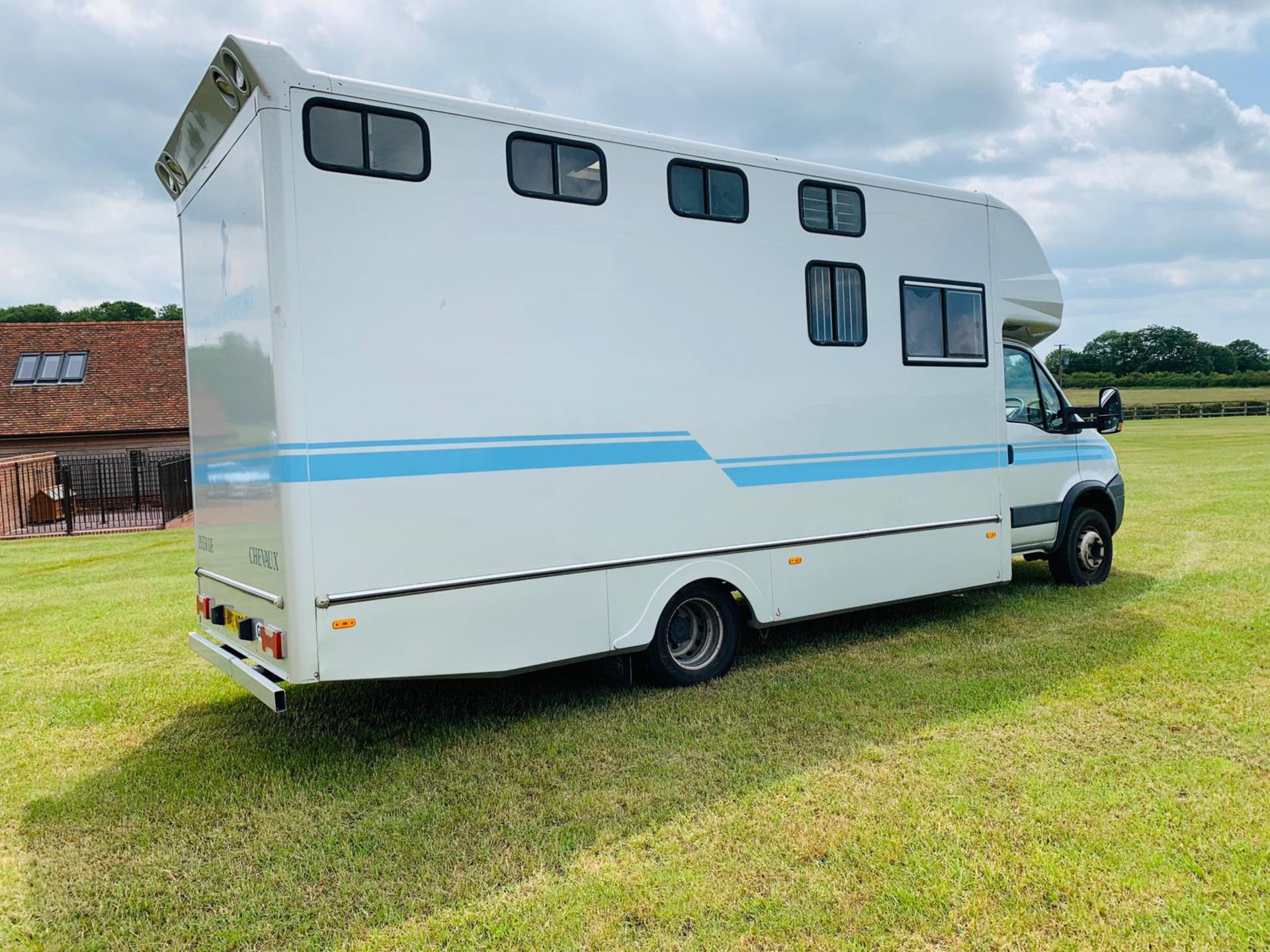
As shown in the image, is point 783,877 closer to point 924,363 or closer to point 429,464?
point 429,464

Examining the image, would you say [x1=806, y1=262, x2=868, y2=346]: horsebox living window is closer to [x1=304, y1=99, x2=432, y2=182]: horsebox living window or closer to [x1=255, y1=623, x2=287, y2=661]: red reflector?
[x1=304, y1=99, x2=432, y2=182]: horsebox living window

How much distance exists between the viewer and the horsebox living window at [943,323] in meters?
6.21

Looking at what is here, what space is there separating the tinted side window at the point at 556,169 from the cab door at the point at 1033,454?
373 centimetres

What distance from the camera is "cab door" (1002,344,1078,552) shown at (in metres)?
7.16

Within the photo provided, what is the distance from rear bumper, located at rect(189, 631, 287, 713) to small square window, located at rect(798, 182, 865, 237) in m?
3.95

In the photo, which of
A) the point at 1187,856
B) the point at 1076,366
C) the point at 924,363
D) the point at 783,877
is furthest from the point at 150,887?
the point at 1076,366

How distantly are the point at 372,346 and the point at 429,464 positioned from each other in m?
0.60

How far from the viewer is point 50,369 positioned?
24984 millimetres

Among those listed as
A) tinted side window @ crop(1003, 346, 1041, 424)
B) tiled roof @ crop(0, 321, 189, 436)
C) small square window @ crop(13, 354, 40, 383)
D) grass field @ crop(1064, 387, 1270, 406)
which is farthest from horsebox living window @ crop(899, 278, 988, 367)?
grass field @ crop(1064, 387, 1270, 406)

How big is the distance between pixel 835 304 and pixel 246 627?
389 cm

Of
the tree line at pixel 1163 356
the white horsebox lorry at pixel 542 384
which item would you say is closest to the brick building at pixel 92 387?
the white horsebox lorry at pixel 542 384

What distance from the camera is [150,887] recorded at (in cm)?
344

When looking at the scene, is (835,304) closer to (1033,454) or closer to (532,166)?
(532,166)

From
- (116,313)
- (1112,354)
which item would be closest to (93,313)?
(116,313)
